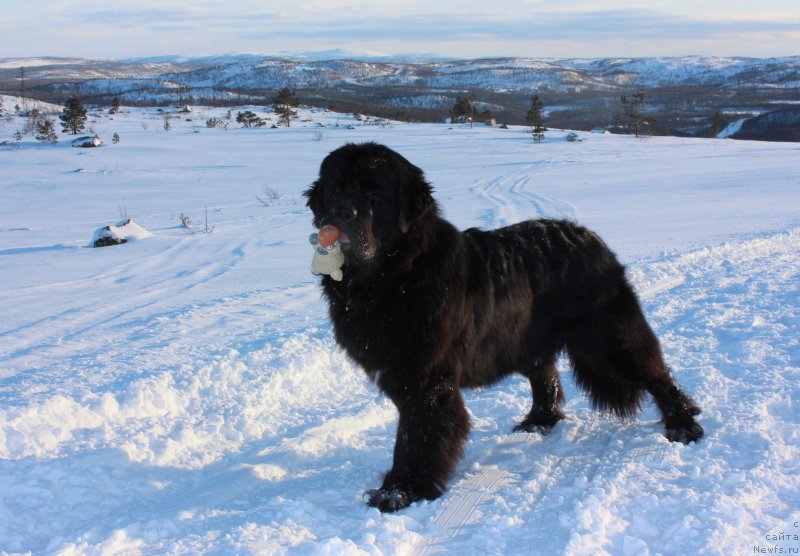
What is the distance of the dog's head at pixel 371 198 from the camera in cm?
336

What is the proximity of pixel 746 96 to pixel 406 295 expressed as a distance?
189m

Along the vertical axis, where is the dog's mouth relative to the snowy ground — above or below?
above

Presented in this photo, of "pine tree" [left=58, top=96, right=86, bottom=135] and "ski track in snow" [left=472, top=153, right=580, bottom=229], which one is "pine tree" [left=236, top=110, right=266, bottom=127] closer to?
"pine tree" [left=58, top=96, right=86, bottom=135]

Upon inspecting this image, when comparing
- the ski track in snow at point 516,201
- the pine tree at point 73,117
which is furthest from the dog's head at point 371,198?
the pine tree at point 73,117

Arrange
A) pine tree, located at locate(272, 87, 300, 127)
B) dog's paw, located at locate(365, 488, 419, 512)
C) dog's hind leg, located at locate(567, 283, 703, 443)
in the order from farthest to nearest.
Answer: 1. pine tree, located at locate(272, 87, 300, 127)
2. dog's hind leg, located at locate(567, 283, 703, 443)
3. dog's paw, located at locate(365, 488, 419, 512)

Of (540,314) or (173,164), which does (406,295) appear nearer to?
(540,314)

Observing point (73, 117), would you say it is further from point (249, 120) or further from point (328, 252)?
point (328, 252)

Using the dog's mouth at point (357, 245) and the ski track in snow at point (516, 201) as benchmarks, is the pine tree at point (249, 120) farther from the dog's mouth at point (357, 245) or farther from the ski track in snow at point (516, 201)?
the dog's mouth at point (357, 245)

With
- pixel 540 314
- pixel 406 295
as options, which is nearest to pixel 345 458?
pixel 406 295

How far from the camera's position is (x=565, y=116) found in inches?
5241

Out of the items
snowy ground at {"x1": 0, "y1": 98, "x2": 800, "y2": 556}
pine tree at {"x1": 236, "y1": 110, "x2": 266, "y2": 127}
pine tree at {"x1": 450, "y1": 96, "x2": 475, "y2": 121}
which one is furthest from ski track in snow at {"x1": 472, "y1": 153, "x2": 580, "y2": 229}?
pine tree at {"x1": 450, "y1": 96, "x2": 475, "y2": 121}

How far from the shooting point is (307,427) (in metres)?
4.38

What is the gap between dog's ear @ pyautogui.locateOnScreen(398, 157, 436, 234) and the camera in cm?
353

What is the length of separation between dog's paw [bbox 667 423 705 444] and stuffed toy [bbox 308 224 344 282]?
234 centimetres
